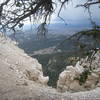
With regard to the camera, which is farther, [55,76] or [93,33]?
[55,76]

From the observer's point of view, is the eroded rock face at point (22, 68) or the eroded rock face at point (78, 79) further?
the eroded rock face at point (78, 79)

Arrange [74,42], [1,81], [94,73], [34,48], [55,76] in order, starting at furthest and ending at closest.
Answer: [34,48]
[55,76]
[94,73]
[1,81]
[74,42]

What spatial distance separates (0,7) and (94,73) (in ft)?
58.3

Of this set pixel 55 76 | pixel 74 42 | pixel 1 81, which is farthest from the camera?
pixel 55 76

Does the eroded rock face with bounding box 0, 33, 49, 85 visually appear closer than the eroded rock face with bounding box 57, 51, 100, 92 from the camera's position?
Yes

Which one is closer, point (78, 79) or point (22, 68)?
point (22, 68)

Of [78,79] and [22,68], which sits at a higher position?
[22,68]

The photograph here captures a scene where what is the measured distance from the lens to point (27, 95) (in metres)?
10.6

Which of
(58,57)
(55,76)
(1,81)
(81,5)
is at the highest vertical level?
(81,5)

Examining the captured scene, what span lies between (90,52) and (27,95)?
383 cm

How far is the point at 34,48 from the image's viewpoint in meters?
119

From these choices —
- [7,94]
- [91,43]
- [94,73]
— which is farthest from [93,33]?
[94,73]

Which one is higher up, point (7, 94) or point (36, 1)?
point (36, 1)

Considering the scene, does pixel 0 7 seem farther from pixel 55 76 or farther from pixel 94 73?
pixel 55 76
